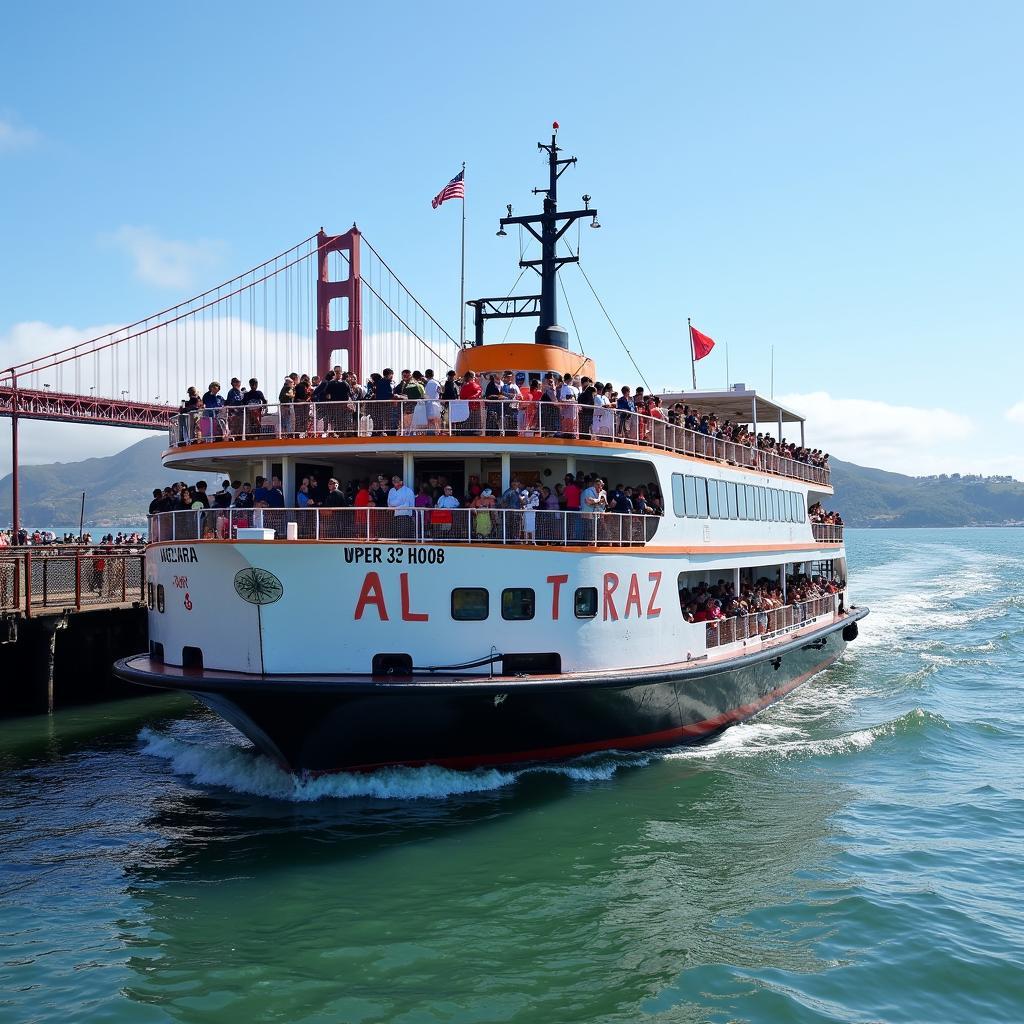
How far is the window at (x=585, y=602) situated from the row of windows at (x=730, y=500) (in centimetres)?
304

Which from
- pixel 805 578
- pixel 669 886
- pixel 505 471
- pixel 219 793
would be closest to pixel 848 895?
pixel 669 886

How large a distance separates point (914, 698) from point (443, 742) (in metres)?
12.9

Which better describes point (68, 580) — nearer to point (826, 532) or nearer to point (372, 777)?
point (372, 777)

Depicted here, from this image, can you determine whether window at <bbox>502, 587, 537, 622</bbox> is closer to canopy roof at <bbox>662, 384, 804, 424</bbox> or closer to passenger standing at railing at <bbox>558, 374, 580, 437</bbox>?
passenger standing at railing at <bbox>558, 374, 580, 437</bbox>

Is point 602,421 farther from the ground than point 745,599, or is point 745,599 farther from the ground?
point 602,421

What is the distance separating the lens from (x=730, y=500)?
63.3ft

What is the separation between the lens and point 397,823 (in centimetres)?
1240

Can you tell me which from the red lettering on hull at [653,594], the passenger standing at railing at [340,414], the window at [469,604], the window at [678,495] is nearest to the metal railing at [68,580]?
the passenger standing at railing at [340,414]

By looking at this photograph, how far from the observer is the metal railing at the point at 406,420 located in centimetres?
1375

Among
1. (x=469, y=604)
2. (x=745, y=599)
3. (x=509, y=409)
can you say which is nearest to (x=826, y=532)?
(x=745, y=599)

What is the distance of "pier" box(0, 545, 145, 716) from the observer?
71.4ft

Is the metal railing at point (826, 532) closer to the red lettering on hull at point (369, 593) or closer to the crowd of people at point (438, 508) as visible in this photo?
the crowd of people at point (438, 508)

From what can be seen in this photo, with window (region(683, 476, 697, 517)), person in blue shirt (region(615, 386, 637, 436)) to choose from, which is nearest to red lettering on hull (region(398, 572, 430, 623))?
person in blue shirt (region(615, 386, 637, 436))

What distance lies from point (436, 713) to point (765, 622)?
9049mm
